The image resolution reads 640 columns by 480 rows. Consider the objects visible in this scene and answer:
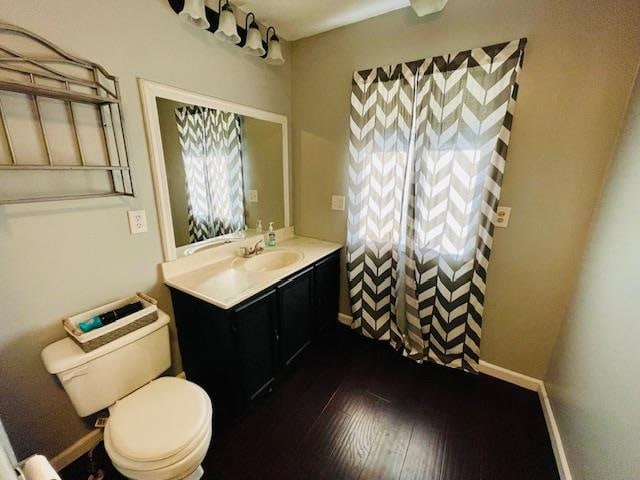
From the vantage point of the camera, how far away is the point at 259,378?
1.59 meters

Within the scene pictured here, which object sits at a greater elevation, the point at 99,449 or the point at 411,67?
the point at 411,67

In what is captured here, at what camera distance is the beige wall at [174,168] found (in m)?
1.43

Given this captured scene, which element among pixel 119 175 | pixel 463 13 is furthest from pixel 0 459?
pixel 463 13

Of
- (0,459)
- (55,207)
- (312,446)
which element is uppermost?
(55,207)

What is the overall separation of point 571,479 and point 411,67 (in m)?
2.31

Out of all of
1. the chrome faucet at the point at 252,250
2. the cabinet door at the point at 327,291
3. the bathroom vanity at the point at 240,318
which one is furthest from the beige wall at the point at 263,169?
the cabinet door at the point at 327,291

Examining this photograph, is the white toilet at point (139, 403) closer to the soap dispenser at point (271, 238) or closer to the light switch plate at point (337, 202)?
the soap dispenser at point (271, 238)

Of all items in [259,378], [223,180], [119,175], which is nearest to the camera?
[119,175]

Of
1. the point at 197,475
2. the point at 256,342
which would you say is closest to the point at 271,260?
the point at 256,342

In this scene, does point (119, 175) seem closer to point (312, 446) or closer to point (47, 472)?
point (47, 472)

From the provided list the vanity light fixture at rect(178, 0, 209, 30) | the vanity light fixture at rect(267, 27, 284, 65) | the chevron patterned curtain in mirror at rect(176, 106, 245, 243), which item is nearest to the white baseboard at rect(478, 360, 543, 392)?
the chevron patterned curtain in mirror at rect(176, 106, 245, 243)

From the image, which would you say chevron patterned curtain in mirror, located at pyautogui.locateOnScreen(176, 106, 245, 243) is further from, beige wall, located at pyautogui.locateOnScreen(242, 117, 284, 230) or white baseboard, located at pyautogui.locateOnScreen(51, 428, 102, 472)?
white baseboard, located at pyautogui.locateOnScreen(51, 428, 102, 472)

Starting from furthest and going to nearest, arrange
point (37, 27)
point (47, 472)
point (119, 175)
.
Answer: point (119, 175) → point (37, 27) → point (47, 472)

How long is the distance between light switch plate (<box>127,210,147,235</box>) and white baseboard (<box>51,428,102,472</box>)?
1072 mm
